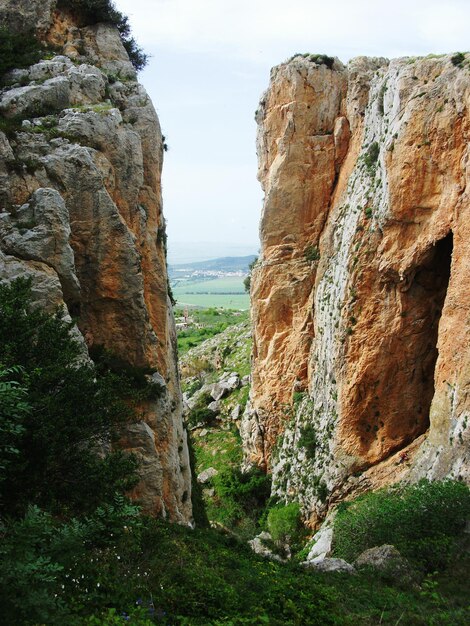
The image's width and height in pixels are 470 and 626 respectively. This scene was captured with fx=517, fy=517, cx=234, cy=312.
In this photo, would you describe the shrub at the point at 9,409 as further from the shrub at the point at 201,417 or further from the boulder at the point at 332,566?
the shrub at the point at 201,417

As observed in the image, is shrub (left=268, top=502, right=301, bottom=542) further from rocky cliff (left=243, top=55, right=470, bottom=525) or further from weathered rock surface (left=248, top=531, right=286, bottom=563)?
rocky cliff (left=243, top=55, right=470, bottom=525)

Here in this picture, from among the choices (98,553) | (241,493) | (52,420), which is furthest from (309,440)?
(52,420)

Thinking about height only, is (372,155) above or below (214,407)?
above

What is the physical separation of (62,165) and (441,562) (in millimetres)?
17773

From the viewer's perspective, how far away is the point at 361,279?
94.0 ft

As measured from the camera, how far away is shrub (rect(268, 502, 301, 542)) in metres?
30.4

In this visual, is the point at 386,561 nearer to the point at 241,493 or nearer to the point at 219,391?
the point at 241,493

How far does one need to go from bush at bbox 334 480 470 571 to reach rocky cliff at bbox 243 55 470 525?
219cm

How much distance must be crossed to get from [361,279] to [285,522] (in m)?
15.1

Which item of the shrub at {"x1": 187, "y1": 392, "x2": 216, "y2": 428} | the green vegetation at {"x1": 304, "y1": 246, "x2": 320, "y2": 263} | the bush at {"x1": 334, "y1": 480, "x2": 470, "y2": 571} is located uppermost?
the green vegetation at {"x1": 304, "y1": 246, "x2": 320, "y2": 263}

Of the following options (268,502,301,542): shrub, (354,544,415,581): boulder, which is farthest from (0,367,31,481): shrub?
(268,502,301,542): shrub

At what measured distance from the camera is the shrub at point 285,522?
99.6 feet

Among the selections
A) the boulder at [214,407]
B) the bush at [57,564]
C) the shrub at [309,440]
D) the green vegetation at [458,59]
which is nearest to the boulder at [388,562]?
the bush at [57,564]

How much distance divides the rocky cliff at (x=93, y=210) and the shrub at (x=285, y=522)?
10531 mm
